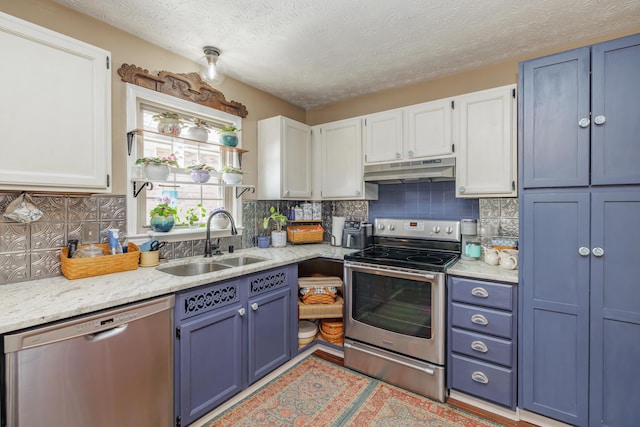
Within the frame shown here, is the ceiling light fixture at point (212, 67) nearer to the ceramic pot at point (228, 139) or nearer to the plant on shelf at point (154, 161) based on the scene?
the ceramic pot at point (228, 139)

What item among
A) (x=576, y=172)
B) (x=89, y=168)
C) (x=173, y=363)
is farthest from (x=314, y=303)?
(x=576, y=172)

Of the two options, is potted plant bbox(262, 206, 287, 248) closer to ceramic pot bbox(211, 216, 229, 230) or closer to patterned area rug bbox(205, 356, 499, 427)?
ceramic pot bbox(211, 216, 229, 230)

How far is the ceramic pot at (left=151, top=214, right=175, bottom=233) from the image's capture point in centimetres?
215

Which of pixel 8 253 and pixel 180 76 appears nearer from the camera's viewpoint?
pixel 8 253

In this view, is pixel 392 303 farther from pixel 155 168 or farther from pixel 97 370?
pixel 155 168

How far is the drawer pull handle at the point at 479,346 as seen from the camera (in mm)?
1948

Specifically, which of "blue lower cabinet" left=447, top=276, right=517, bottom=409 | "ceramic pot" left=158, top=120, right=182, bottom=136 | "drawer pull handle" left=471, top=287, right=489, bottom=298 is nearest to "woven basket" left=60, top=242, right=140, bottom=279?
"ceramic pot" left=158, top=120, right=182, bottom=136

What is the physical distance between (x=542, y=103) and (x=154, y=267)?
8.89 ft

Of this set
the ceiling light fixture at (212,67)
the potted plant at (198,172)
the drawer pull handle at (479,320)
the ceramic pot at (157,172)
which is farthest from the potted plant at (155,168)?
the drawer pull handle at (479,320)

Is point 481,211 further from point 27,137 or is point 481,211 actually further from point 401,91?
point 27,137

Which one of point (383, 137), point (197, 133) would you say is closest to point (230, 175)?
point (197, 133)

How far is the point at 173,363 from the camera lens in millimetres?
1625

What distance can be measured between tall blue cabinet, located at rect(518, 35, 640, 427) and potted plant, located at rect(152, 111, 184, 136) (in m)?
2.41

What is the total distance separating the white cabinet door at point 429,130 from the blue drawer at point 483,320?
1.22 meters
